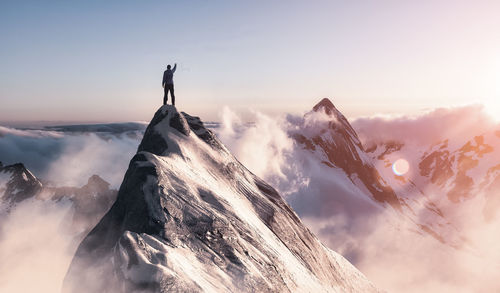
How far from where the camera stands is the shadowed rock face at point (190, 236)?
12.1 m

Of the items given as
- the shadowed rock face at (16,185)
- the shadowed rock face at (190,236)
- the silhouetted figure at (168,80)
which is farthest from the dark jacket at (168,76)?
the shadowed rock face at (16,185)

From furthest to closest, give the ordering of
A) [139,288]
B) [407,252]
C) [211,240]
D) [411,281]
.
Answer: [407,252]
[411,281]
[211,240]
[139,288]

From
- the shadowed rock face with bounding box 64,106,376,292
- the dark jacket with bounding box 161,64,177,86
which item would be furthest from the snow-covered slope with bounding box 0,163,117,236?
the shadowed rock face with bounding box 64,106,376,292

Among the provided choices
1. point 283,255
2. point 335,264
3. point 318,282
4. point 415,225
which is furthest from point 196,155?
point 415,225

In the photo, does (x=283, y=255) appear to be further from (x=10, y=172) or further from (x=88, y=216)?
(x=10, y=172)

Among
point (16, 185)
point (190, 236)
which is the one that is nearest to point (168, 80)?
point (190, 236)

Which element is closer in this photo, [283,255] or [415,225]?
[283,255]

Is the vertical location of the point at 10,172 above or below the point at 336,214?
above

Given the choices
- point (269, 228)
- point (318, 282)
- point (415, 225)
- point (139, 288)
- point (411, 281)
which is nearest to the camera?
point (139, 288)

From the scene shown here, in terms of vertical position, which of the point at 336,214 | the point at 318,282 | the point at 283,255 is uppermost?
the point at 283,255

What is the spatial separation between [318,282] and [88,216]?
4441 inches

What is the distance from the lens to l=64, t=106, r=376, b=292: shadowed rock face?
12.1 meters

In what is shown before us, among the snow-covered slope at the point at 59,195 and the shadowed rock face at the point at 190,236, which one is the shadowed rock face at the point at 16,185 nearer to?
the snow-covered slope at the point at 59,195

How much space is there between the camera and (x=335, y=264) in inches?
1252
